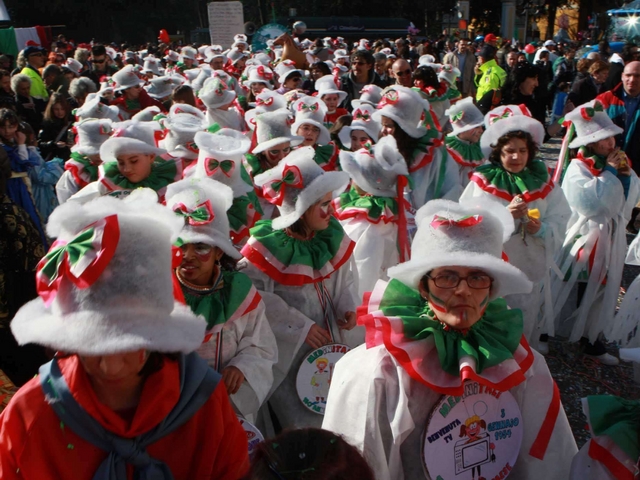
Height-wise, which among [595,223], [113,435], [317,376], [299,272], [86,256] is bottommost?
[317,376]

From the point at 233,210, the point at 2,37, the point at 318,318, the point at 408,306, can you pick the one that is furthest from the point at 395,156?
the point at 2,37

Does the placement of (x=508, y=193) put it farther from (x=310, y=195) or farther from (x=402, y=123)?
(x=402, y=123)

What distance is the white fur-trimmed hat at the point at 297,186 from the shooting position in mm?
3910

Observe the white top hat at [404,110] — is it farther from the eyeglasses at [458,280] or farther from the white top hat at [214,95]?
the eyeglasses at [458,280]

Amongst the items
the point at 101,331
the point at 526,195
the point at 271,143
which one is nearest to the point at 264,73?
the point at 271,143

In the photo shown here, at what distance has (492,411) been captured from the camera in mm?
2527

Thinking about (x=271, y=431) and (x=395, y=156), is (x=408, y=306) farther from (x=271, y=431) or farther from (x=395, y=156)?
(x=395, y=156)

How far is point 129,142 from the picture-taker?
5.27 metres

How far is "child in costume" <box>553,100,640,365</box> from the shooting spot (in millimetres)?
5242

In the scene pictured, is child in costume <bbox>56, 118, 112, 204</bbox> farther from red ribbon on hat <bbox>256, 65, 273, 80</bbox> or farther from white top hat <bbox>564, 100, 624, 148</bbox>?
red ribbon on hat <bbox>256, 65, 273, 80</bbox>

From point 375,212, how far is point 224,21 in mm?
19155

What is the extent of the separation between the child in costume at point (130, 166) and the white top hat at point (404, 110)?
2078 mm

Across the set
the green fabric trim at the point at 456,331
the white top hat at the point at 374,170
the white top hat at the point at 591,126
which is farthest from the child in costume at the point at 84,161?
the green fabric trim at the point at 456,331

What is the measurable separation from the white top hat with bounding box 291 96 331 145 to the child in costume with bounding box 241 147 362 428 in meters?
2.93
